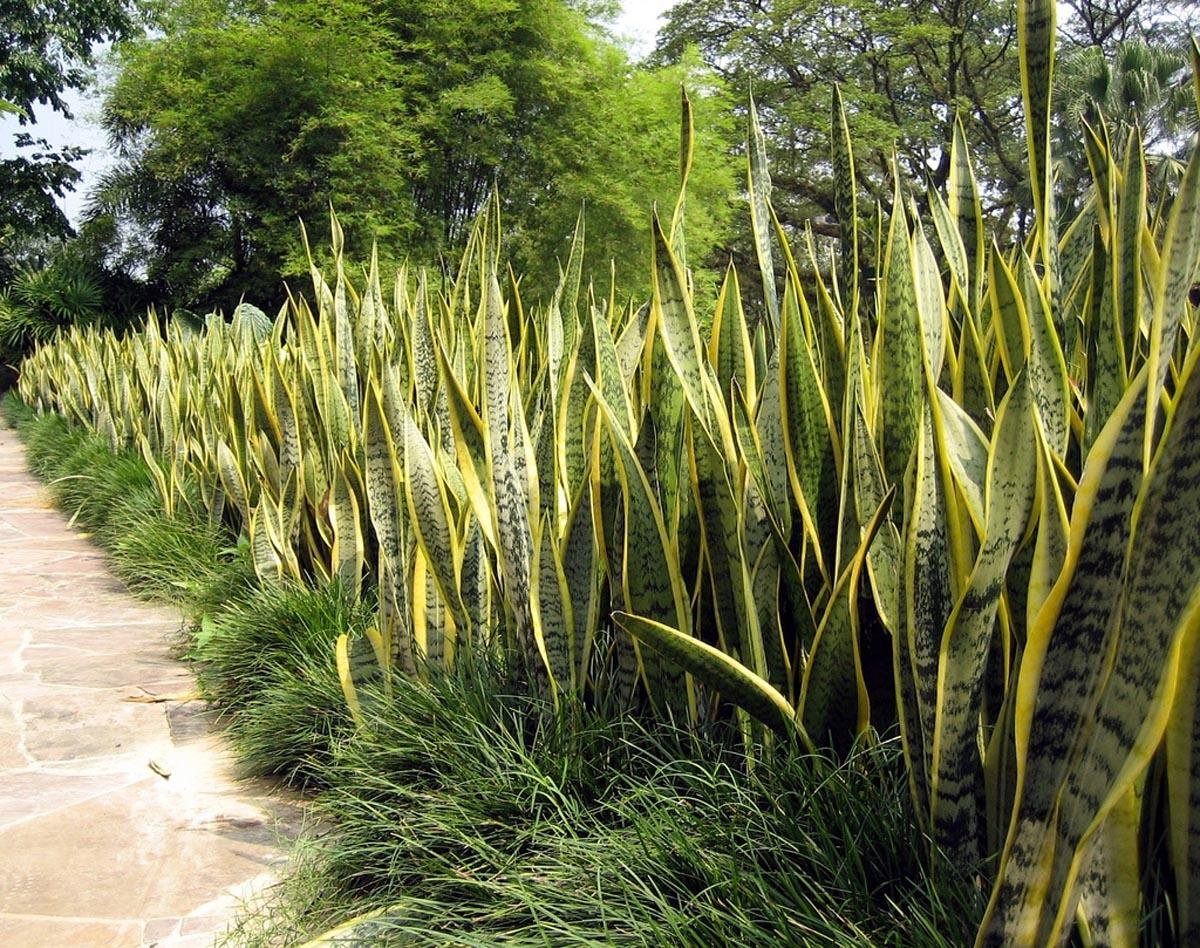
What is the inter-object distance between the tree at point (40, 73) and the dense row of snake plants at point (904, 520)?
878 inches

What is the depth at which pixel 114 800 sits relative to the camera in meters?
2.06

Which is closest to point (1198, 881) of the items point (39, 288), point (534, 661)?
point (534, 661)

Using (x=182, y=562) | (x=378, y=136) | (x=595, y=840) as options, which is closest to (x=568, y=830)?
(x=595, y=840)

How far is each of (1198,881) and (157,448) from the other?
5.05m

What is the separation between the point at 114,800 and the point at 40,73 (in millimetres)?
23344

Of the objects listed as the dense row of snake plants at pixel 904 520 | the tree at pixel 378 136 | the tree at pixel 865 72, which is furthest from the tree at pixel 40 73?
the dense row of snake plants at pixel 904 520

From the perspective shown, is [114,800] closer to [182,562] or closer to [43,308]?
[182,562]

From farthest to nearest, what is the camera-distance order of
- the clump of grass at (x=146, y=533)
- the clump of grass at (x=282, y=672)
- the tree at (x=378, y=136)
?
the tree at (x=378, y=136)
the clump of grass at (x=146, y=533)
the clump of grass at (x=282, y=672)

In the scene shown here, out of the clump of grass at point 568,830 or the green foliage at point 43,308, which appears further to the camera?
the green foliage at point 43,308

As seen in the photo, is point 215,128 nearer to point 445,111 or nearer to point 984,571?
point 445,111

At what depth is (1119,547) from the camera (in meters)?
0.72

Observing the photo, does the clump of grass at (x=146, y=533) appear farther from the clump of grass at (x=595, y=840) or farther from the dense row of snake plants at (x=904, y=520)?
the clump of grass at (x=595, y=840)

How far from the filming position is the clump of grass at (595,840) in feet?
3.47

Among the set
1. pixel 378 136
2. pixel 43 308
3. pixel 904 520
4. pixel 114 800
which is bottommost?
pixel 114 800
